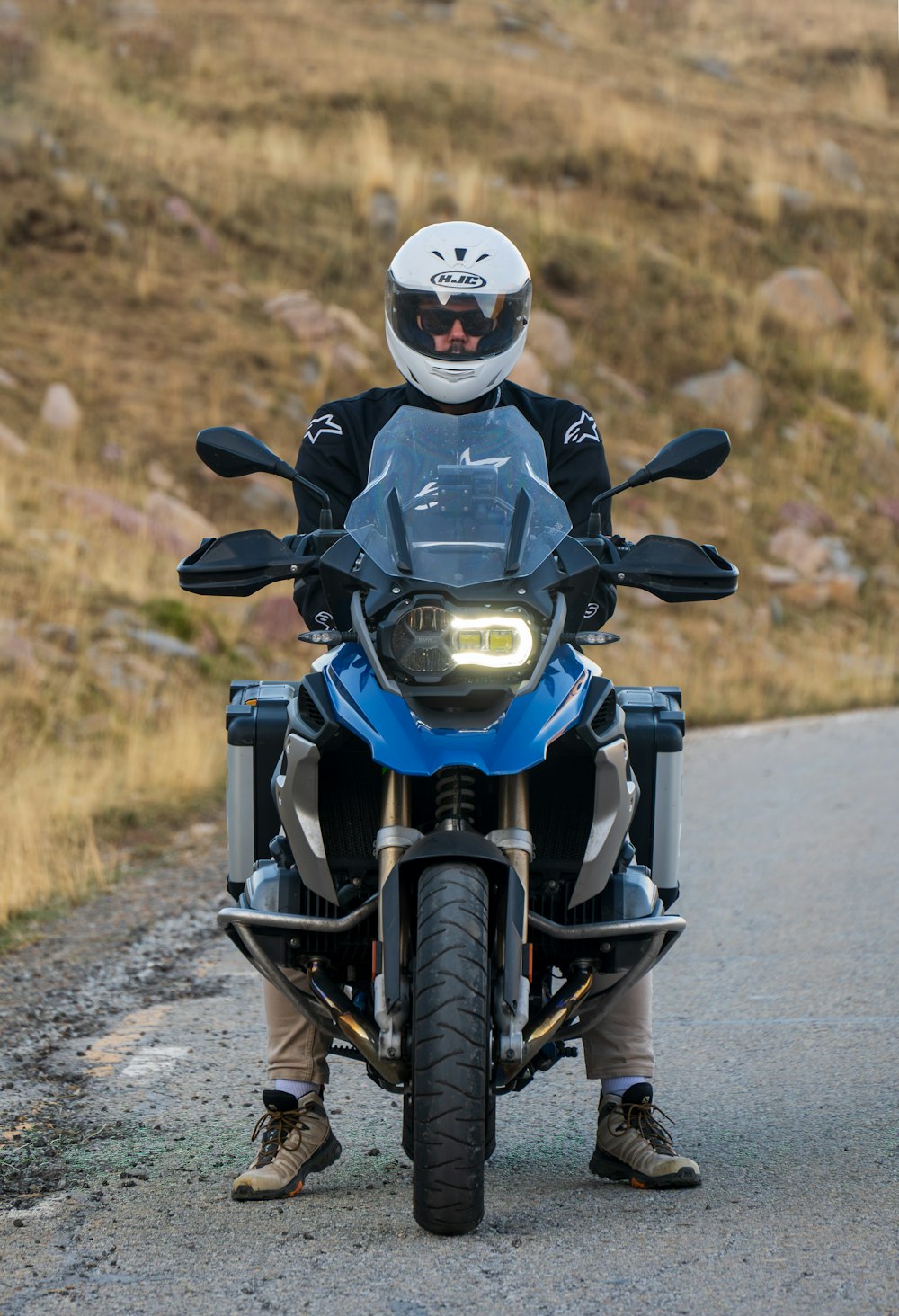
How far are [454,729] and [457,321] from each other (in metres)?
1.20

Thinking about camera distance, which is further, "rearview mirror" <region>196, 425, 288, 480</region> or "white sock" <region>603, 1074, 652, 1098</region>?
"white sock" <region>603, 1074, 652, 1098</region>

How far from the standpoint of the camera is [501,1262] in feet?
13.0

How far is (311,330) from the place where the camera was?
21297 mm

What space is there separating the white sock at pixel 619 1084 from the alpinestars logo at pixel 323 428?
1801 millimetres

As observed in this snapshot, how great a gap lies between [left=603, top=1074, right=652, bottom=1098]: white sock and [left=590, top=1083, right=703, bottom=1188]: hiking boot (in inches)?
0.4

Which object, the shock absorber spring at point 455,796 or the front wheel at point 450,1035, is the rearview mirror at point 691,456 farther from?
the front wheel at point 450,1035

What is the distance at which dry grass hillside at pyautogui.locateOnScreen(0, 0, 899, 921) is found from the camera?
12.5 m

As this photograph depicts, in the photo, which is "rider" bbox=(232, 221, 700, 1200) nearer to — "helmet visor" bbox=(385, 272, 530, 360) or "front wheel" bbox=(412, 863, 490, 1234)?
"helmet visor" bbox=(385, 272, 530, 360)

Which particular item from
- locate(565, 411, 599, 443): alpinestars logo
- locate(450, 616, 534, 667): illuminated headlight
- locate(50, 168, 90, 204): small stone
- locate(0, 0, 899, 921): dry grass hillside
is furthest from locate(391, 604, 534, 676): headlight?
locate(50, 168, 90, 204): small stone

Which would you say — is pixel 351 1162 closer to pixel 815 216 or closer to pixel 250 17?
pixel 815 216

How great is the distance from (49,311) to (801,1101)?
51.6 feet

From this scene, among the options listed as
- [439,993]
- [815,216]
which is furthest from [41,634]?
[815,216]

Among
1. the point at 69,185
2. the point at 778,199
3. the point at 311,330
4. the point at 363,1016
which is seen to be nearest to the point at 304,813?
the point at 363,1016

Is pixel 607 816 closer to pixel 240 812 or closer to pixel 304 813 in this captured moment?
pixel 304 813
